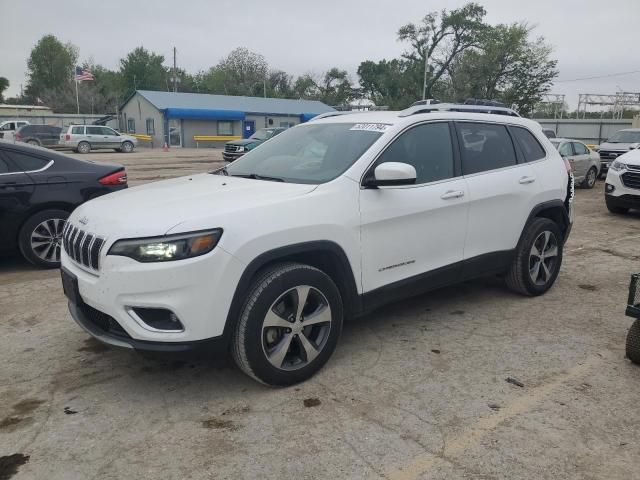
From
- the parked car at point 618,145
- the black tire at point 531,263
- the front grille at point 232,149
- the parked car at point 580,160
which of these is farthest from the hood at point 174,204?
the front grille at point 232,149

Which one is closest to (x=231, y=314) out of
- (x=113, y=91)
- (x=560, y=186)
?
(x=560, y=186)

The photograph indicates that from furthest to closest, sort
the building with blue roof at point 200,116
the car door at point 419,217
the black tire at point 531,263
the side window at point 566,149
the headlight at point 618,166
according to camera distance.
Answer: the building with blue roof at point 200,116
the side window at point 566,149
the headlight at point 618,166
the black tire at point 531,263
the car door at point 419,217

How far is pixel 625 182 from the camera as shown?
397 inches

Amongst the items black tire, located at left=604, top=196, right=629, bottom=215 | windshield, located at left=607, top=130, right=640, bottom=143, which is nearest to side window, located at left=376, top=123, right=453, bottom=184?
black tire, located at left=604, top=196, right=629, bottom=215

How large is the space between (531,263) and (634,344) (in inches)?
58.4

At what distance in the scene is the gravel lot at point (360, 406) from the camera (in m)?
2.65

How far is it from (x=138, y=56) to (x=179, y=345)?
91.4m

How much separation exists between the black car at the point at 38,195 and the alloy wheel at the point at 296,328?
153 inches

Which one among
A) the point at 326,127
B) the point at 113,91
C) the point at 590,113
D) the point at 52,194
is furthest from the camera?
the point at 113,91

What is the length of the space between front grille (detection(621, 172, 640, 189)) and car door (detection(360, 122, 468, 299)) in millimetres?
7309

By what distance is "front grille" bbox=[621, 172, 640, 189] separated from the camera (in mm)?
9854

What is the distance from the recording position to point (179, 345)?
2928 mm

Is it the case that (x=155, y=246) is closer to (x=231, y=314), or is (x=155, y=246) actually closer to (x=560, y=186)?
(x=231, y=314)

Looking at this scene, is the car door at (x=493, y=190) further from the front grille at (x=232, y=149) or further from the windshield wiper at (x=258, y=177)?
the front grille at (x=232, y=149)
